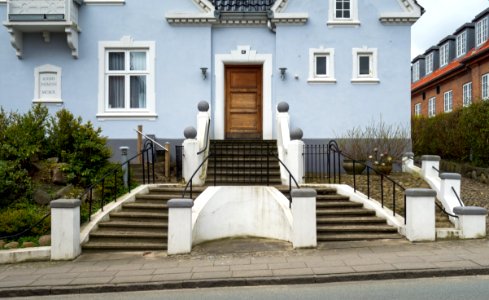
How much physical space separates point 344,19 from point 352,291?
10.6m

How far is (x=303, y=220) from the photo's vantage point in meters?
8.47

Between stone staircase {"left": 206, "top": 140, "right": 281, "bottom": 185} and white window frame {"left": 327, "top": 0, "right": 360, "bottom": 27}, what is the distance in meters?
4.45

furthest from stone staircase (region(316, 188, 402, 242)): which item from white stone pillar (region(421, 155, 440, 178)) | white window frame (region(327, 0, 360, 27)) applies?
white window frame (region(327, 0, 360, 27))

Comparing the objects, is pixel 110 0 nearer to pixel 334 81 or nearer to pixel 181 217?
pixel 334 81

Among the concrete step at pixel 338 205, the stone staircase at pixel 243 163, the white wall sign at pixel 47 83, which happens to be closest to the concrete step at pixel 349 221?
the concrete step at pixel 338 205

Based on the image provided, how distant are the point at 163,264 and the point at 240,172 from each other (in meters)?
4.80

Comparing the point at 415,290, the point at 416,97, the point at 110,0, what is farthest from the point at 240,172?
the point at 416,97

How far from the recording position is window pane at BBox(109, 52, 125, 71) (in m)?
14.8

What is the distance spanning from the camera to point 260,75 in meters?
15.0

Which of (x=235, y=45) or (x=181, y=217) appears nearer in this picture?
(x=181, y=217)

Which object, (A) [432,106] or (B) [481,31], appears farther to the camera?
(A) [432,106]

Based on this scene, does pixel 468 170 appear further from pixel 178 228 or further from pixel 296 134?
pixel 178 228

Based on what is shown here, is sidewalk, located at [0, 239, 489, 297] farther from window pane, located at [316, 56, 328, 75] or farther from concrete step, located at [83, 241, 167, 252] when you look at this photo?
window pane, located at [316, 56, 328, 75]

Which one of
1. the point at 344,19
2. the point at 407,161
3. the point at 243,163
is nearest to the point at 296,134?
the point at 243,163
